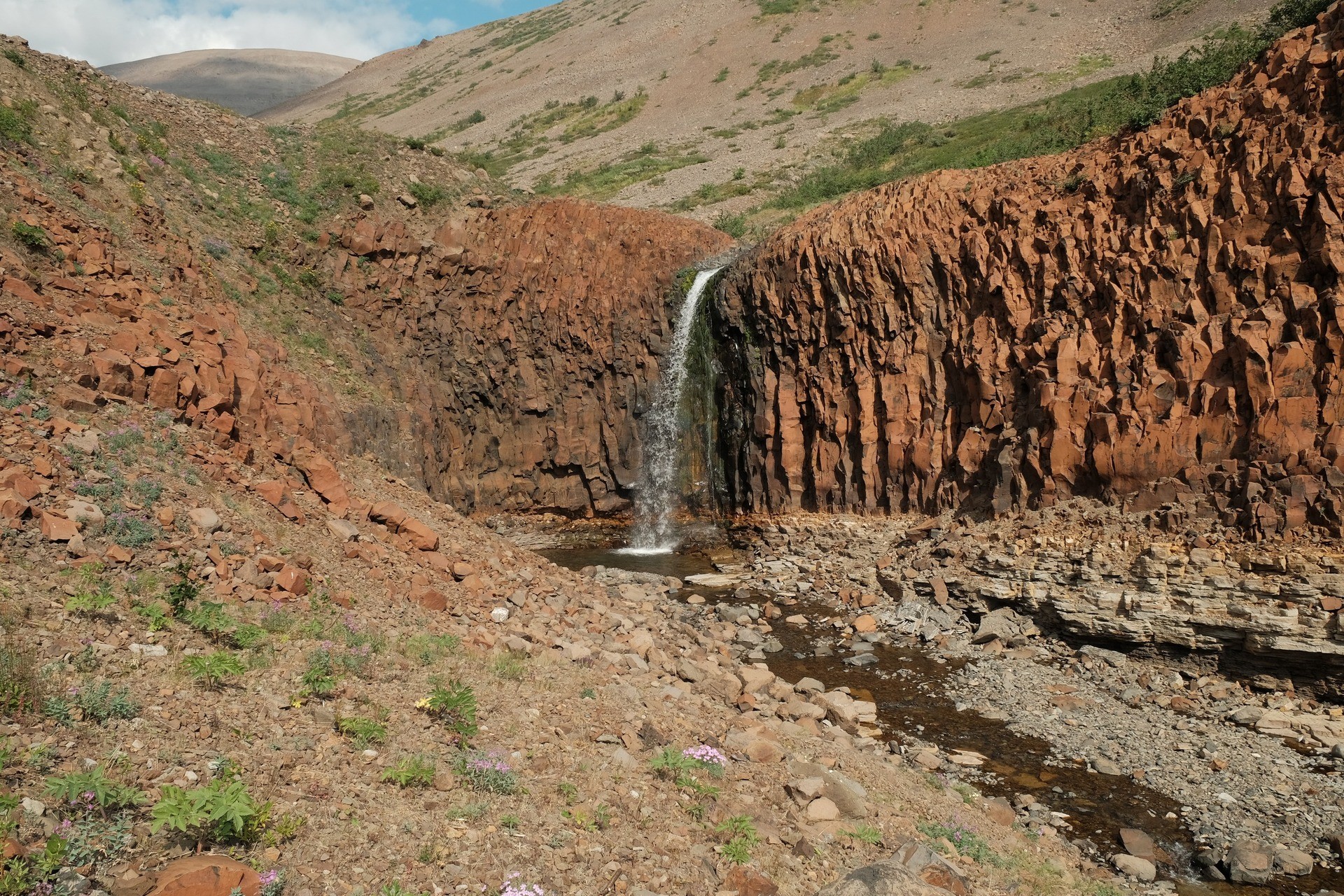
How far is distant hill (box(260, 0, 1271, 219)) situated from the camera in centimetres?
4019

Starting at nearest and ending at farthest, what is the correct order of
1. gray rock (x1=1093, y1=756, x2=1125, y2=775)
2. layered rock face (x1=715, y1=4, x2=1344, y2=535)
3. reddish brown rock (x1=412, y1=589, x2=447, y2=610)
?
gray rock (x1=1093, y1=756, x2=1125, y2=775), reddish brown rock (x1=412, y1=589, x2=447, y2=610), layered rock face (x1=715, y1=4, x2=1344, y2=535)

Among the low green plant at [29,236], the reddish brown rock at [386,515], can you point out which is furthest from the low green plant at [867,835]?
the low green plant at [29,236]

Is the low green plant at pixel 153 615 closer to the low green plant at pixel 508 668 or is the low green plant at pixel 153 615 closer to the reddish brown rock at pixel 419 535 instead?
the low green plant at pixel 508 668

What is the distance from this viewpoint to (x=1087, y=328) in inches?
582

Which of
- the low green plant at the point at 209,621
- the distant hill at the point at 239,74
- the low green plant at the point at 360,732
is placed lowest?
the low green plant at the point at 360,732

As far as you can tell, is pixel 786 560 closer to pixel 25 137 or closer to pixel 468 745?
pixel 468 745

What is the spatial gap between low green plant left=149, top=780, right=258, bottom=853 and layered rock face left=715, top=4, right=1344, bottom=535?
12.1m

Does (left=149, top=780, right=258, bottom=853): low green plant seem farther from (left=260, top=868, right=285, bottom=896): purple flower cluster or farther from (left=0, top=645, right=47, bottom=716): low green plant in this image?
(left=0, top=645, right=47, bottom=716): low green plant

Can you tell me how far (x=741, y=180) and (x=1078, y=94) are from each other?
13.9 metres

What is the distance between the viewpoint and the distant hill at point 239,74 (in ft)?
361

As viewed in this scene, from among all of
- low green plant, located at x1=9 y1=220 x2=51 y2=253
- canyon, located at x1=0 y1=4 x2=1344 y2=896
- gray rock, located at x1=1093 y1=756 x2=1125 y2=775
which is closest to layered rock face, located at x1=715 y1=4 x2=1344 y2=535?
canyon, located at x1=0 y1=4 x2=1344 y2=896

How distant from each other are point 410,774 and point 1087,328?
13.4 meters

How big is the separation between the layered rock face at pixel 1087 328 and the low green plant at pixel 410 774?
10935mm

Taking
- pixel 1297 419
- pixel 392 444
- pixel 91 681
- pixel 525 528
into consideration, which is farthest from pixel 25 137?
pixel 1297 419
